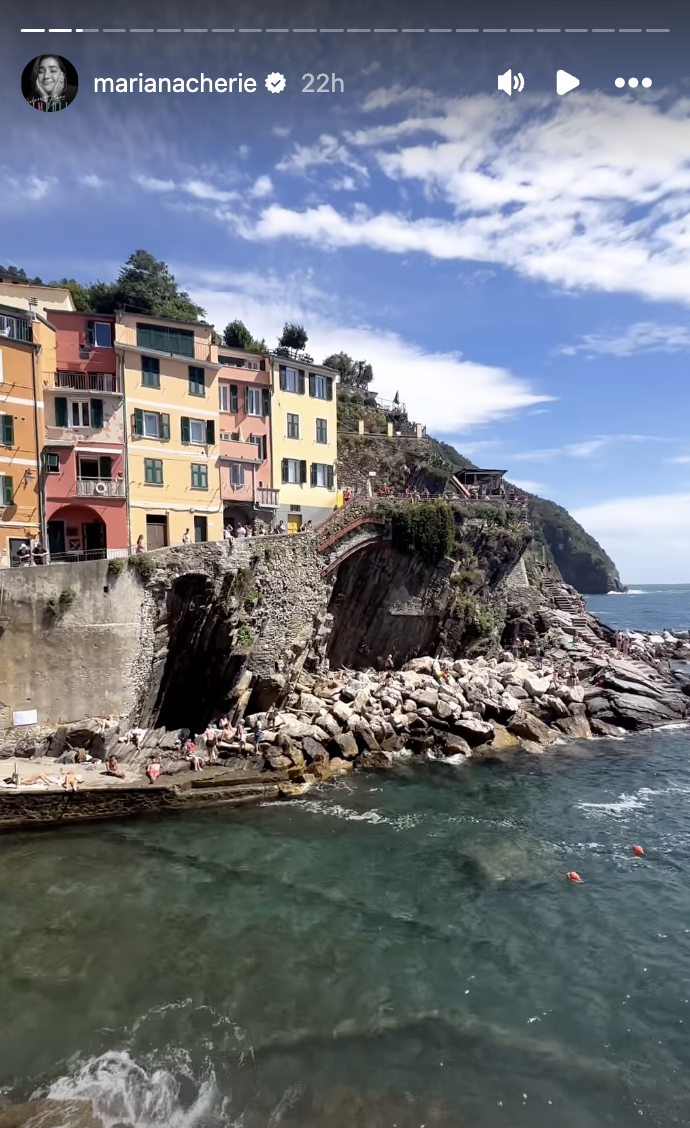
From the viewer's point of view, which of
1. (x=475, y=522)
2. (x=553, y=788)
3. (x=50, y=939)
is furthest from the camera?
(x=475, y=522)

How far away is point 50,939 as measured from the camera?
13977mm

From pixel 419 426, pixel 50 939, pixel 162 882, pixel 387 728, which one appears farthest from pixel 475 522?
pixel 50 939

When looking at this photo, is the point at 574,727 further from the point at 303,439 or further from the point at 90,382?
the point at 90,382

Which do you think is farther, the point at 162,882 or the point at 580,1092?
the point at 162,882

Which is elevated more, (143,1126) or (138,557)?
(138,557)

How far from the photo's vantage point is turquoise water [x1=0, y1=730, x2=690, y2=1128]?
10141mm

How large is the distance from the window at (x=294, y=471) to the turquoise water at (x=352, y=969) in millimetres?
21808

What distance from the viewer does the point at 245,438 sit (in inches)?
1423

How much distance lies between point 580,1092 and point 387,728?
62.0 ft

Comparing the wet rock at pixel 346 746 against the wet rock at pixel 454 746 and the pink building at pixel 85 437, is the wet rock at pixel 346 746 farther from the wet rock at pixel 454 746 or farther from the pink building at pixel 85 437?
the pink building at pixel 85 437

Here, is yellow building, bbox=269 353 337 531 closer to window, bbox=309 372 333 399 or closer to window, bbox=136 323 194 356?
window, bbox=309 372 333 399

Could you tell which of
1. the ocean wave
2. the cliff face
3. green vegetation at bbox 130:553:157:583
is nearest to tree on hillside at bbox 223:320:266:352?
green vegetation at bbox 130:553:157:583

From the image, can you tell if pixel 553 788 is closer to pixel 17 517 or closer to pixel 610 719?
pixel 610 719

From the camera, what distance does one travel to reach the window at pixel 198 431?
3134 cm
